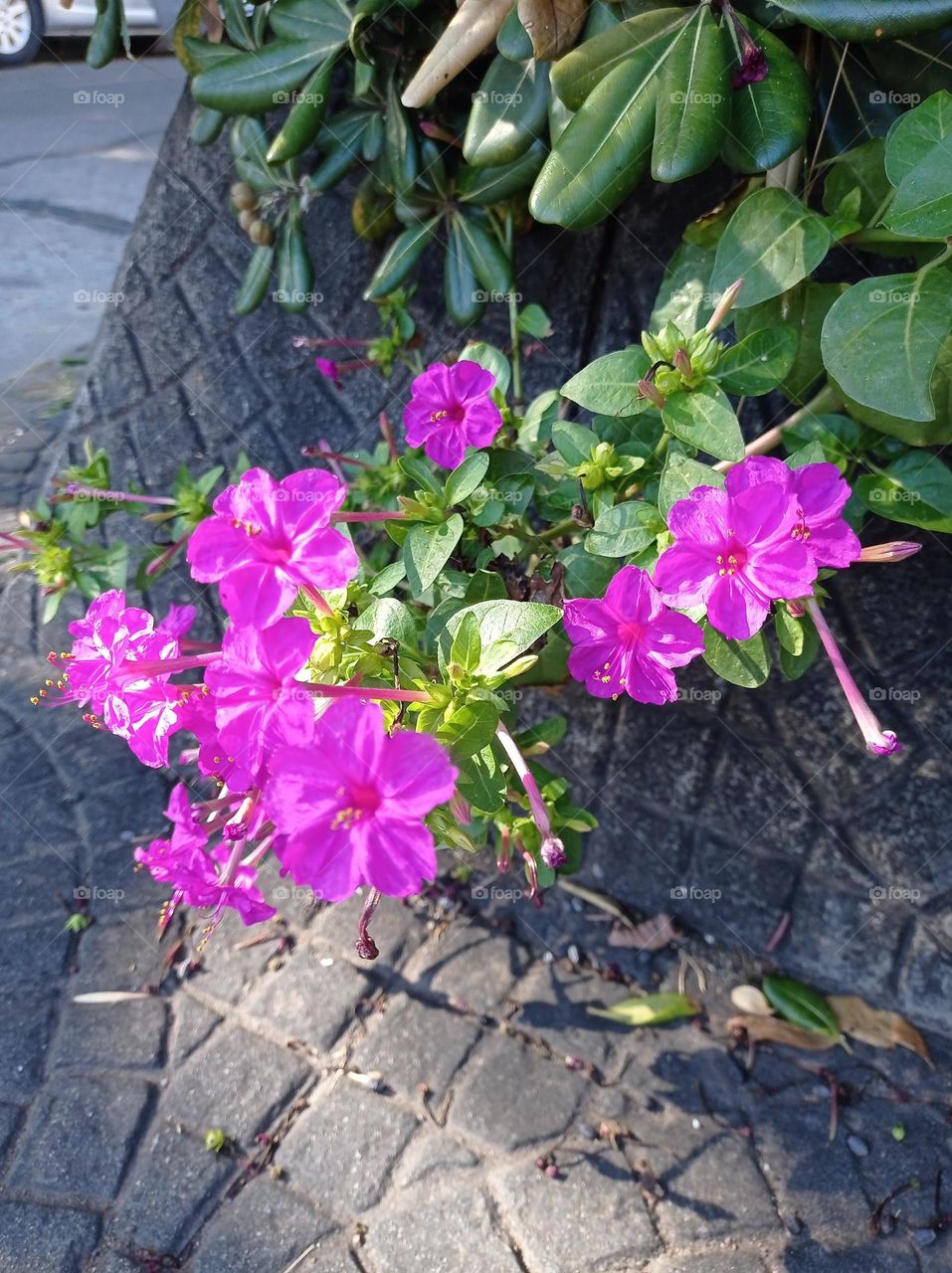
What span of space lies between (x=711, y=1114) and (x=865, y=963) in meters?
0.47

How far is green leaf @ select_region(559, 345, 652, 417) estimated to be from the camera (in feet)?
4.26

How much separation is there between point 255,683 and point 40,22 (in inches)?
287

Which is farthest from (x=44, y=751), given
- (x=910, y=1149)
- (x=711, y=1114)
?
(x=910, y=1149)

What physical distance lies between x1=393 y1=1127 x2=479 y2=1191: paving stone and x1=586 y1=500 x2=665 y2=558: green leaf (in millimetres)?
1237

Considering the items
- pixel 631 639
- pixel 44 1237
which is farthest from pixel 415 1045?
pixel 631 639

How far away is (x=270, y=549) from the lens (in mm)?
1033

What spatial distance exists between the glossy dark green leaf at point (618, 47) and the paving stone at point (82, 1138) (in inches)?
80.3

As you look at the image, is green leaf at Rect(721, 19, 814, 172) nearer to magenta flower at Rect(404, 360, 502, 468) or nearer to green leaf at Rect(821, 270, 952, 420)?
green leaf at Rect(821, 270, 952, 420)

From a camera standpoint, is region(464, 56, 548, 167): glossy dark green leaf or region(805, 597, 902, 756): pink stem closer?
region(805, 597, 902, 756): pink stem

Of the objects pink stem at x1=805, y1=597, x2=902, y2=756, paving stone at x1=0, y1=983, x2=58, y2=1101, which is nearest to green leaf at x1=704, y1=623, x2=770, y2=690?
pink stem at x1=805, y1=597, x2=902, y2=756

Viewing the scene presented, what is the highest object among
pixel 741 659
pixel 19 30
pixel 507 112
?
pixel 507 112

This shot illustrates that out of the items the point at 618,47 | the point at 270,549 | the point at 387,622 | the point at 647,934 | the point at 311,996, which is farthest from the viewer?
the point at 647,934

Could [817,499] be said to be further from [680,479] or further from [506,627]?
[506,627]

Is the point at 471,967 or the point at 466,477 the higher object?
the point at 466,477
